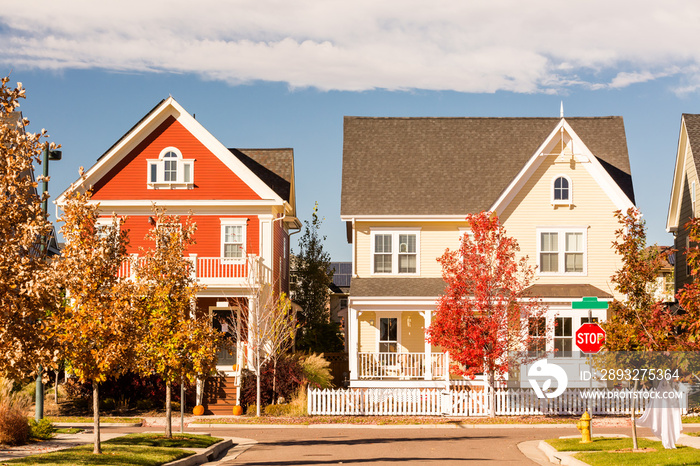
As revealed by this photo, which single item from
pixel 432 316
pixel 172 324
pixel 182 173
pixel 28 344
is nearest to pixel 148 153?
pixel 182 173

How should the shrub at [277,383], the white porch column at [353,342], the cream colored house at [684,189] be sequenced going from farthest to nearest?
1. the cream colored house at [684,189]
2. the white porch column at [353,342]
3. the shrub at [277,383]

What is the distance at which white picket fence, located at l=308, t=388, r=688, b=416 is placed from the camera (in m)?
28.2

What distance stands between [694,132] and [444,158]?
1074 cm

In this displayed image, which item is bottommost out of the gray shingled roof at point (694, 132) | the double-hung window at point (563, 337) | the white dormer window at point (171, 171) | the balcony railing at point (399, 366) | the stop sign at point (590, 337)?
the balcony railing at point (399, 366)

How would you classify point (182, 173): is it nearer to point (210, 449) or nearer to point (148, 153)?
point (148, 153)

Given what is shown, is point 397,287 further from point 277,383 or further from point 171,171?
point 171,171

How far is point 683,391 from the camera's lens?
2612 cm

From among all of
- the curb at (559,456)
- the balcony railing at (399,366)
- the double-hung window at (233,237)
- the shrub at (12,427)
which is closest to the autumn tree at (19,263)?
the shrub at (12,427)

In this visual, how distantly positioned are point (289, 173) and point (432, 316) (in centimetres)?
965

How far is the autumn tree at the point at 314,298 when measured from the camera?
3991 cm

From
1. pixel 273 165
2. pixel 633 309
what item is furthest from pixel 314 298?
pixel 633 309

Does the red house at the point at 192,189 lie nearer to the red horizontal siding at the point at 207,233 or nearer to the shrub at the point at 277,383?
the red horizontal siding at the point at 207,233

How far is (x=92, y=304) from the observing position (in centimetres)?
1583

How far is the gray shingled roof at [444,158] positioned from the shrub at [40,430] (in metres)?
15.3
